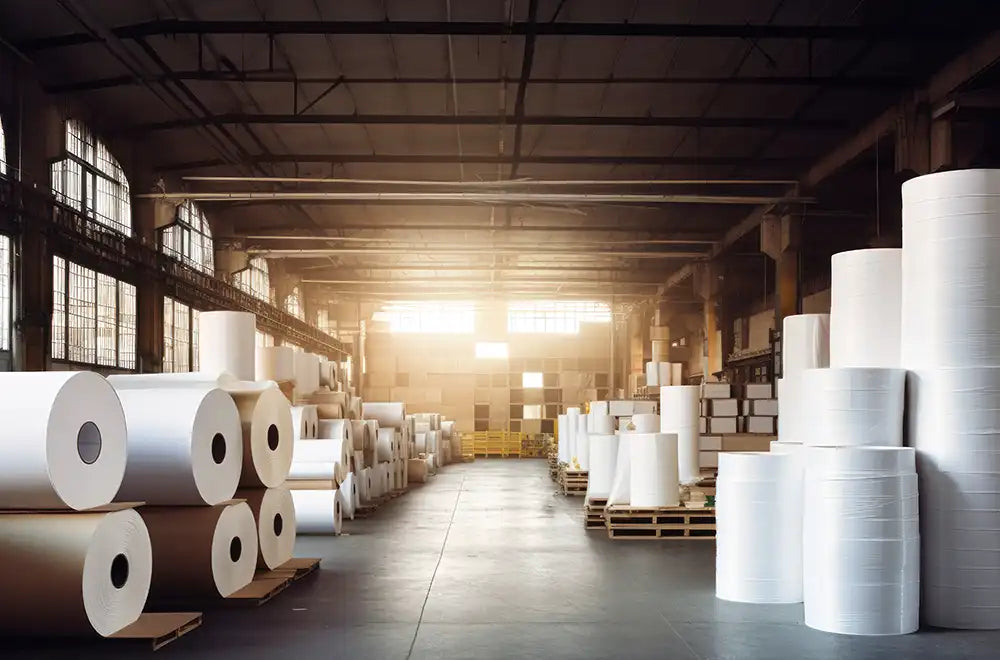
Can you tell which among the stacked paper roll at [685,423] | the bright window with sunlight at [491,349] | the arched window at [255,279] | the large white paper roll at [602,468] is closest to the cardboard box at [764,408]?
the stacked paper roll at [685,423]

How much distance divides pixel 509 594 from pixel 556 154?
11.8 m

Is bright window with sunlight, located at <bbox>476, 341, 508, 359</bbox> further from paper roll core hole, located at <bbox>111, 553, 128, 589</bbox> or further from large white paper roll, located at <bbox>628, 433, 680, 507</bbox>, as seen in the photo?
paper roll core hole, located at <bbox>111, 553, 128, 589</bbox>

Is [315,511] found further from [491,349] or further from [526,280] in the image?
[491,349]

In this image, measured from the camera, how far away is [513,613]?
21.4ft

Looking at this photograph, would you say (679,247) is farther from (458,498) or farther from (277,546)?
(277,546)

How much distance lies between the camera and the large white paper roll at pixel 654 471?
1017cm

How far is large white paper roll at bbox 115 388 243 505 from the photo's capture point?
251 inches

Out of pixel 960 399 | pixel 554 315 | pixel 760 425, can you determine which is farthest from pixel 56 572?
pixel 554 315

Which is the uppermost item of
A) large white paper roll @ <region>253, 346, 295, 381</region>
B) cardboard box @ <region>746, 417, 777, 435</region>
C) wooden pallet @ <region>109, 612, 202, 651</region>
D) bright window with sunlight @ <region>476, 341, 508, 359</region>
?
bright window with sunlight @ <region>476, 341, 508, 359</region>

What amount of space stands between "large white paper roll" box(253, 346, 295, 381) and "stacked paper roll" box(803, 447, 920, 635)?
8.53m

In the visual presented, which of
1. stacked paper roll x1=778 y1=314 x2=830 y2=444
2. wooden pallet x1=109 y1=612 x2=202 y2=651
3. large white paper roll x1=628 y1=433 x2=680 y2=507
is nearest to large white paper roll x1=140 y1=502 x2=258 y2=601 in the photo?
wooden pallet x1=109 y1=612 x2=202 y2=651

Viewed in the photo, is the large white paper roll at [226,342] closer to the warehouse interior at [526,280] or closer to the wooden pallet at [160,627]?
the warehouse interior at [526,280]

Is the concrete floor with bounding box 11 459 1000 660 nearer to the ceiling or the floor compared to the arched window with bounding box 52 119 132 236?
nearer to the floor

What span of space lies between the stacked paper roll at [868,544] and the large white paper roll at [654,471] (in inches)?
170
